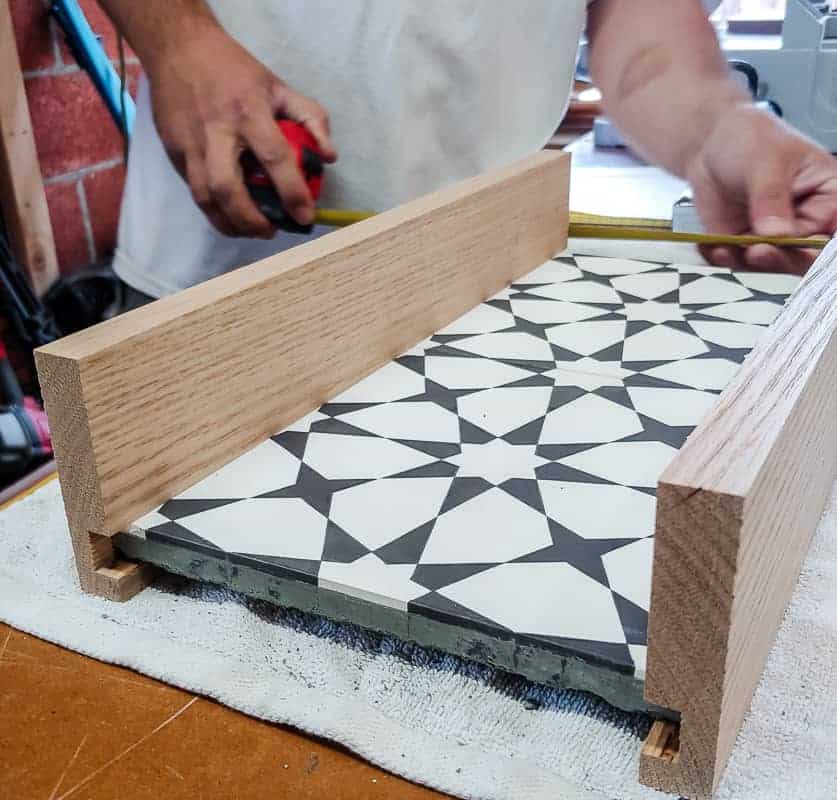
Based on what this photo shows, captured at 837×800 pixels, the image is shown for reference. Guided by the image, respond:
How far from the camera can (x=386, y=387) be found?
69 cm

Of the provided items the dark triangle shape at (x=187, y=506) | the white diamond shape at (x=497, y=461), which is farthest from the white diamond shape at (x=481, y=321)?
the dark triangle shape at (x=187, y=506)

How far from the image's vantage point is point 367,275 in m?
0.68

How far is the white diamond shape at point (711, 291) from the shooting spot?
854 millimetres

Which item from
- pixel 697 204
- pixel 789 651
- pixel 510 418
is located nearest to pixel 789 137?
pixel 697 204

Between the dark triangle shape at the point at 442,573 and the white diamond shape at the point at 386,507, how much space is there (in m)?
0.04

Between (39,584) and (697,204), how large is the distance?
72 cm

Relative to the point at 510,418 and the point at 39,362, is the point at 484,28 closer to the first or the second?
the point at 510,418

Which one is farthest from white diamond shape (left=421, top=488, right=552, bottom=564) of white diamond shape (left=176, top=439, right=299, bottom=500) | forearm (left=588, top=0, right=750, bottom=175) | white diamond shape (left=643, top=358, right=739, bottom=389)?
forearm (left=588, top=0, right=750, bottom=175)

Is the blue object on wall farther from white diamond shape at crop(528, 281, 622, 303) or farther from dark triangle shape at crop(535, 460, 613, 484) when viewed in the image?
dark triangle shape at crop(535, 460, 613, 484)

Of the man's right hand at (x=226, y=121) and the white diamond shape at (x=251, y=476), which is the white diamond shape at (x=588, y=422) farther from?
the man's right hand at (x=226, y=121)

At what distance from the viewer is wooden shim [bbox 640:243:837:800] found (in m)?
0.32

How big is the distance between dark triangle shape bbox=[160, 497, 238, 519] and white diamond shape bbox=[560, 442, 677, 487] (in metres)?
0.21

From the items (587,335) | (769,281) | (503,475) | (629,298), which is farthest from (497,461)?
(769,281)

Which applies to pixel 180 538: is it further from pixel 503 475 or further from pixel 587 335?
pixel 587 335
